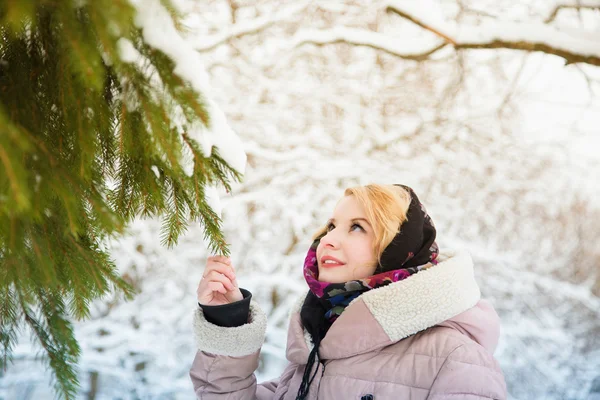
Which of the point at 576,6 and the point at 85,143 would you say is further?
the point at 576,6

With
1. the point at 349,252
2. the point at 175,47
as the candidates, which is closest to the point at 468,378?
the point at 349,252

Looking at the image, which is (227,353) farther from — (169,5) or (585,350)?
(585,350)

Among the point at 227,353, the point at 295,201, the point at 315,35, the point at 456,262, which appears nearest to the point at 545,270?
the point at 295,201

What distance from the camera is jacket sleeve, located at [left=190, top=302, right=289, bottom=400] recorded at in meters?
1.34

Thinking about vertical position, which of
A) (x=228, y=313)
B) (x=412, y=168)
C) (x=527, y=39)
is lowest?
(x=228, y=313)

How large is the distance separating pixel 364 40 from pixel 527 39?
1.21 m

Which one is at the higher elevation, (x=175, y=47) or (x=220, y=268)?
(x=175, y=47)

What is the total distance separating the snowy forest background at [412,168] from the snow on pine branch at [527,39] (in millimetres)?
969

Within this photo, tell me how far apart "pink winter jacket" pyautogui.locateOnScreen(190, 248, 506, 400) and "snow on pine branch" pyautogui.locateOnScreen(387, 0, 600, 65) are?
7.66 ft

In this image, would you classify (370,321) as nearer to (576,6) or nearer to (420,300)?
(420,300)

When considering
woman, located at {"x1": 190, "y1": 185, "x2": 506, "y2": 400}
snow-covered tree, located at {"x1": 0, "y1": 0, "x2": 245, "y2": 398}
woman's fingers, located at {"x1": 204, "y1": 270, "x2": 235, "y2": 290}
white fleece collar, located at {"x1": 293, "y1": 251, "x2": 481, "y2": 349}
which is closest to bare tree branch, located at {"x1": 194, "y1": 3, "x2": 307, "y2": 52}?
woman, located at {"x1": 190, "y1": 185, "x2": 506, "y2": 400}

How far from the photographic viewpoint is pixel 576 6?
3.49 m

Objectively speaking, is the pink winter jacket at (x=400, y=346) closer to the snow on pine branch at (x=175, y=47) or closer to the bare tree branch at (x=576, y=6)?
the snow on pine branch at (x=175, y=47)

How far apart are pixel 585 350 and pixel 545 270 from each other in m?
0.84
